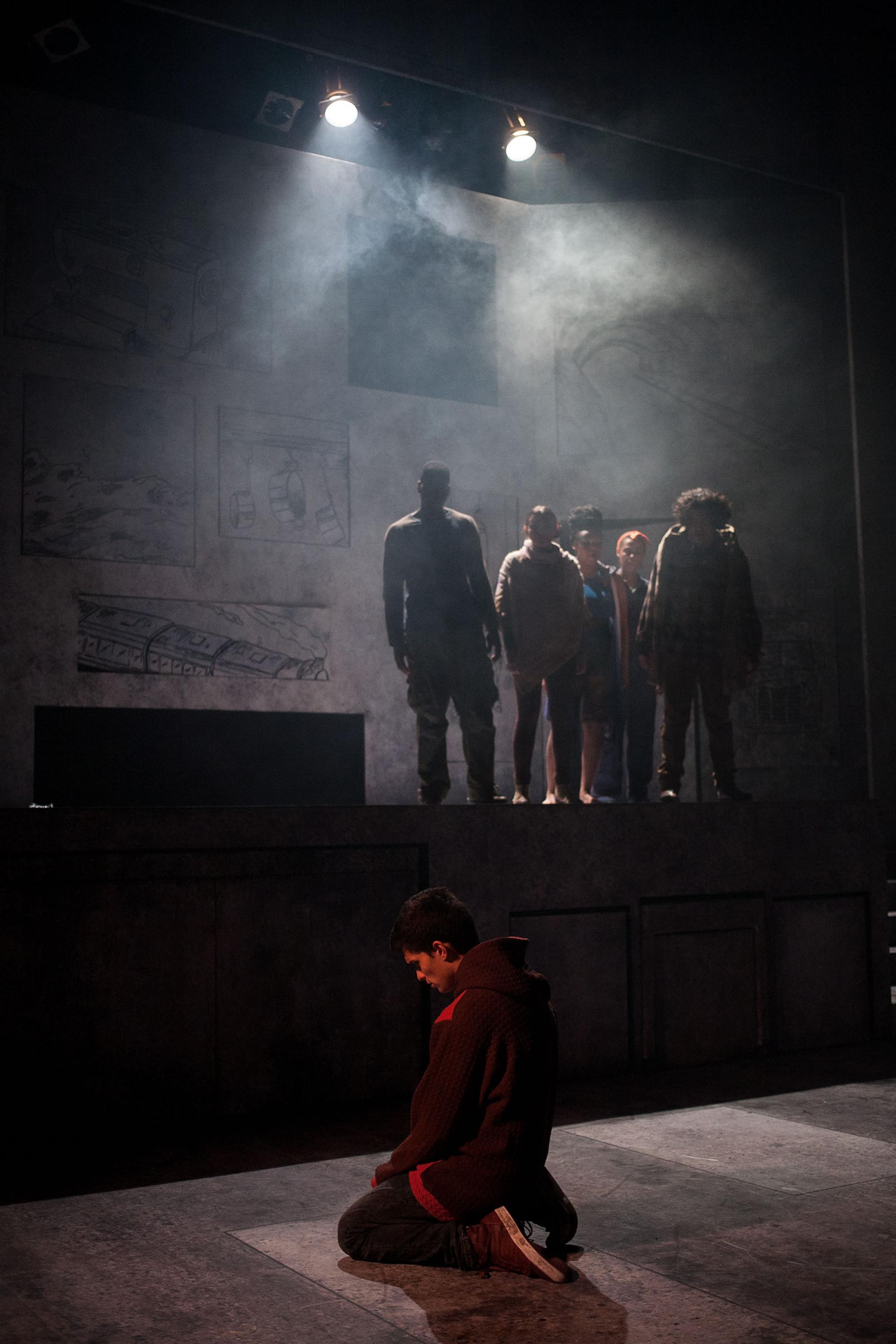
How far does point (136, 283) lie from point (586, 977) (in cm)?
621

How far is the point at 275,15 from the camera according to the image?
8.82m

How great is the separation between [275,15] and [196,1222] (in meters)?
8.24

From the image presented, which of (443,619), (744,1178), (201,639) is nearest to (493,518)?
(201,639)

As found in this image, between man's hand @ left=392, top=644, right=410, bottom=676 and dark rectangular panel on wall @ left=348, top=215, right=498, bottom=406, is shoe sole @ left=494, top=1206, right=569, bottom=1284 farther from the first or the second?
dark rectangular panel on wall @ left=348, top=215, right=498, bottom=406

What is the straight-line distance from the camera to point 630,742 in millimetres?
7715

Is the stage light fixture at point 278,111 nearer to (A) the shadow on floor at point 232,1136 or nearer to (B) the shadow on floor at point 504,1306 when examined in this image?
(A) the shadow on floor at point 232,1136

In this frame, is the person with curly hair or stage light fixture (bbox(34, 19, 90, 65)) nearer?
the person with curly hair

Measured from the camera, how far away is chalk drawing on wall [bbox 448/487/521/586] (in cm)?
1032

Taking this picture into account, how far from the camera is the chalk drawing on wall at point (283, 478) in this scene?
30.9 ft

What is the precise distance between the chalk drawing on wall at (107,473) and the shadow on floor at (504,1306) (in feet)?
21.6

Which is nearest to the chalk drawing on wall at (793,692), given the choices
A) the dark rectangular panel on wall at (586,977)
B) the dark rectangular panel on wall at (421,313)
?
the dark rectangular panel on wall at (421,313)

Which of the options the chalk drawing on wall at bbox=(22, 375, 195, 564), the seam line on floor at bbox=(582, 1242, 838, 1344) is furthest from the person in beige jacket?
the seam line on floor at bbox=(582, 1242, 838, 1344)

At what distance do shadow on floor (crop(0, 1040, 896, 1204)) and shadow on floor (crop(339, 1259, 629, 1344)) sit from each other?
4.30 feet

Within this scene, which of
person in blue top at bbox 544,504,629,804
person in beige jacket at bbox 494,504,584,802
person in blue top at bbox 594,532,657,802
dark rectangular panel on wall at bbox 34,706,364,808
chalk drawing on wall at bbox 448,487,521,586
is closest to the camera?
person in beige jacket at bbox 494,504,584,802
